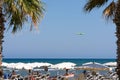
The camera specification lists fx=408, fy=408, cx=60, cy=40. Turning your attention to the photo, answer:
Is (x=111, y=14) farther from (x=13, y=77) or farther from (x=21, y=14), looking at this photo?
(x=13, y=77)

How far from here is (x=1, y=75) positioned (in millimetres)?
14117

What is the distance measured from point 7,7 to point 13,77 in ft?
56.9

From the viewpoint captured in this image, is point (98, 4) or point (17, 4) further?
point (98, 4)

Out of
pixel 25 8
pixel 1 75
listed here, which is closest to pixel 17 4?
pixel 25 8

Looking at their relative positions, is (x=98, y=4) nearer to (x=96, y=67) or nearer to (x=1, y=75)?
(x=1, y=75)

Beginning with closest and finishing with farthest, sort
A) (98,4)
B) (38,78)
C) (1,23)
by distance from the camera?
(1,23), (98,4), (38,78)

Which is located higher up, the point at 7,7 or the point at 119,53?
the point at 7,7

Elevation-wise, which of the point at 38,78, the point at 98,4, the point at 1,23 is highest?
the point at 98,4

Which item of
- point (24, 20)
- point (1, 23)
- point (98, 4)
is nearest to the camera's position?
point (1, 23)

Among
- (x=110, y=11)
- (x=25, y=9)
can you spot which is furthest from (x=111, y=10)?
(x=25, y=9)

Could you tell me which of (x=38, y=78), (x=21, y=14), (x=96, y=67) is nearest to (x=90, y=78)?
(x=96, y=67)

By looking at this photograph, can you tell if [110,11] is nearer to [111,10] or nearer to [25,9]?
[111,10]

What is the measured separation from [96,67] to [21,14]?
18748mm

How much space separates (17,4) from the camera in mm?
14453
